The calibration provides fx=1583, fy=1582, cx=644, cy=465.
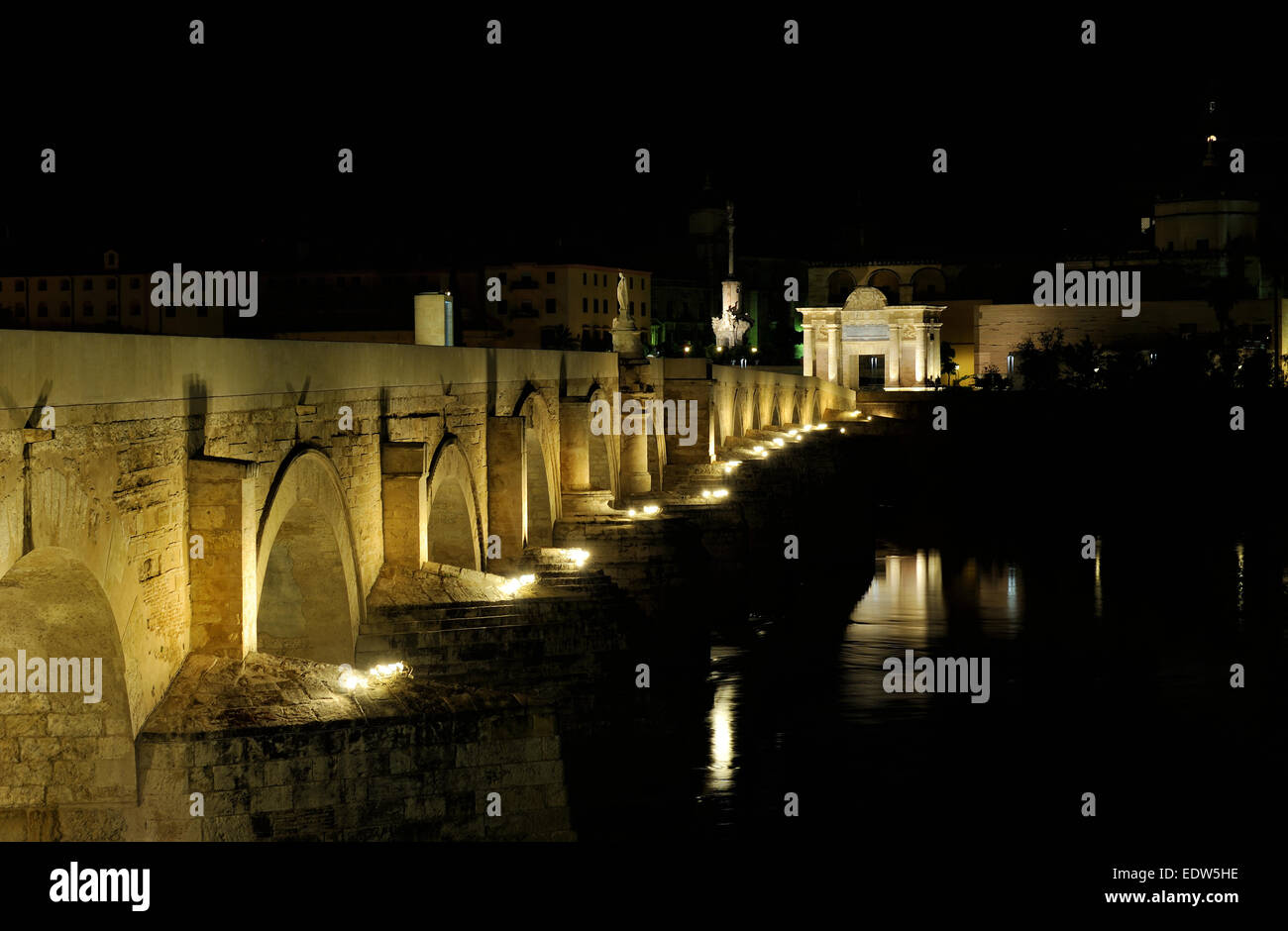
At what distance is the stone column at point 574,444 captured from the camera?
25094mm

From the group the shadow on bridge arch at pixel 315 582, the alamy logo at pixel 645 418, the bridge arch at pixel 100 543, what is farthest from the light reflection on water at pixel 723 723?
the bridge arch at pixel 100 543

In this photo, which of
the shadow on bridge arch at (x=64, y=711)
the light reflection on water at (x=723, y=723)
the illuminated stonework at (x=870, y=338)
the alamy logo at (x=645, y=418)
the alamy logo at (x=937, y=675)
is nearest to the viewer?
the shadow on bridge arch at (x=64, y=711)

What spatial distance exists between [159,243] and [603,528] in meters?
31.4

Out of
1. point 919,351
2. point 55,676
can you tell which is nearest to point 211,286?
point 919,351

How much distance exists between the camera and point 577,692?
15328 mm

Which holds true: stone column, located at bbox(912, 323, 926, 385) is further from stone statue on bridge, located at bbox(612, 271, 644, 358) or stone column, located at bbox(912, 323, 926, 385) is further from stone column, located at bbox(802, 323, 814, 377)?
stone statue on bridge, located at bbox(612, 271, 644, 358)

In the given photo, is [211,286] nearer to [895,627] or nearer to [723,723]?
[895,627]

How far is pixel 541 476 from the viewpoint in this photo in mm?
23938

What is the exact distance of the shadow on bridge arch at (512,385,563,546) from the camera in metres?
23.1

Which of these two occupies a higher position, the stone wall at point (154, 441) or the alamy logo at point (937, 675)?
the stone wall at point (154, 441)

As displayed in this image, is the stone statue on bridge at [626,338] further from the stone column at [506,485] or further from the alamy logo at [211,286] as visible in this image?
the alamy logo at [211,286]

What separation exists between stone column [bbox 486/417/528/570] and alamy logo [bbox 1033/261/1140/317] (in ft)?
190

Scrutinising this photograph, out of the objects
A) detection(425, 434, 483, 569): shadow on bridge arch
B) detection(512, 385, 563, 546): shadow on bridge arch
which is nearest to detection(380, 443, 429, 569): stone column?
detection(425, 434, 483, 569): shadow on bridge arch

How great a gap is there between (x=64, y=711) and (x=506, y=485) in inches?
436
